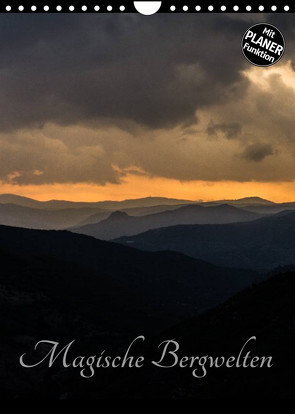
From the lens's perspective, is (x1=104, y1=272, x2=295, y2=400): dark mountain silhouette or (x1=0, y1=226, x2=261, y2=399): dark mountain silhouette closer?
(x1=104, y1=272, x2=295, y2=400): dark mountain silhouette

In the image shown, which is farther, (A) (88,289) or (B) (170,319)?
(A) (88,289)

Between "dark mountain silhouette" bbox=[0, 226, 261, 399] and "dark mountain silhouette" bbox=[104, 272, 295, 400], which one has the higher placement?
"dark mountain silhouette" bbox=[104, 272, 295, 400]

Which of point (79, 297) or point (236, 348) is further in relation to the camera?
point (79, 297)

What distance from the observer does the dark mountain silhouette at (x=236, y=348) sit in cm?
2775

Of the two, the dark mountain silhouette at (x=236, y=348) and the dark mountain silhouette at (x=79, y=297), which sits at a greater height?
the dark mountain silhouette at (x=236, y=348)

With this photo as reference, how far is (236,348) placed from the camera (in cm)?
3441

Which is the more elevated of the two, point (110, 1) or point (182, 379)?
point (110, 1)

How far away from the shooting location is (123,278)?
499 ft

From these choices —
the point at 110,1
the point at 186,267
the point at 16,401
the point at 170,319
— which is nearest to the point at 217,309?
the point at 16,401

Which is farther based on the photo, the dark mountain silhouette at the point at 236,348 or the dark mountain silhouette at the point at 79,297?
the dark mountain silhouette at the point at 79,297

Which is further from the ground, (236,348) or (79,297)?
(236,348)

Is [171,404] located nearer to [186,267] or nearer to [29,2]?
[29,2]

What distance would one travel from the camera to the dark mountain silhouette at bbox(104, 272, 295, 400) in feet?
91.0

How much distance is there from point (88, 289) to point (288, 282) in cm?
7060
